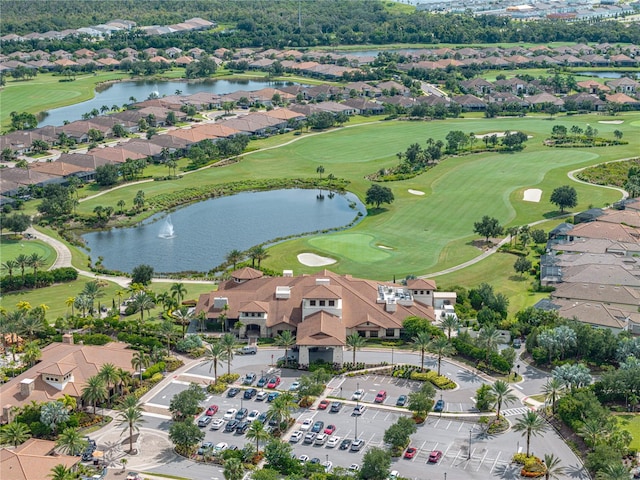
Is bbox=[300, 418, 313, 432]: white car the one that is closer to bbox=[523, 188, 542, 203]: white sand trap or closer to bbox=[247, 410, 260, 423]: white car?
bbox=[247, 410, 260, 423]: white car

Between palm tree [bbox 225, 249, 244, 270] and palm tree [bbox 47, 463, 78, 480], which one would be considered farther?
palm tree [bbox 225, 249, 244, 270]

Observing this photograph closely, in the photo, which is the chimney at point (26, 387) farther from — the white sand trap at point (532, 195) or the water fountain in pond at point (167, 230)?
the white sand trap at point (532, 195)

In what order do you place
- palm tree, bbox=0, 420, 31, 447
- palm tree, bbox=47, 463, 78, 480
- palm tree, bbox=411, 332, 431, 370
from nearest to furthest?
palm tree, bbox=47, 463, 78, 480, palm tree, bbox=0, 420, 31, 447, palm tree, bbox=411, 332, 431, 370

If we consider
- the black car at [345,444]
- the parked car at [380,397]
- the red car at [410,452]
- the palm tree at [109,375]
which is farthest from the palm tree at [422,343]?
the palm tree at [109,375]

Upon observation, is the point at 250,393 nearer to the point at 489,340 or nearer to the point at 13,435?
the point at 13,435

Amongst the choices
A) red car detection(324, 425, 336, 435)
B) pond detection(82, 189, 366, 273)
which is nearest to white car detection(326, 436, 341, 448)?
red car detection(324, 425, 336, 435)

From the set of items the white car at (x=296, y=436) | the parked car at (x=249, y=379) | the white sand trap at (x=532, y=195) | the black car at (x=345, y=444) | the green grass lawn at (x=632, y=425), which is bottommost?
the black car at (x=345, y=444)

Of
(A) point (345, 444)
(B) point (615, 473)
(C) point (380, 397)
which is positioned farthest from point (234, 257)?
(B) point (615, 473)
